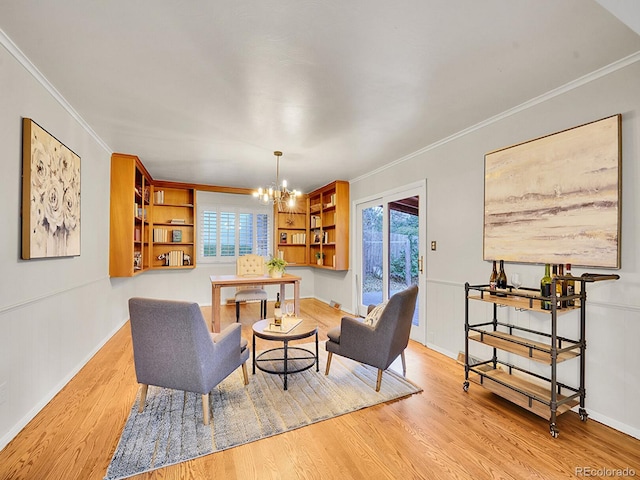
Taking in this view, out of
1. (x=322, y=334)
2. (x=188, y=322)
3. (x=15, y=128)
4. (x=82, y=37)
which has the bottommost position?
(x=322, y=334)

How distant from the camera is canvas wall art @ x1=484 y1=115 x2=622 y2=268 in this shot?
6.89 feet

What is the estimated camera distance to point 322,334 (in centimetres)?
427

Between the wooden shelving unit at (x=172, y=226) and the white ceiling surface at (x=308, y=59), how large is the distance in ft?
9.03

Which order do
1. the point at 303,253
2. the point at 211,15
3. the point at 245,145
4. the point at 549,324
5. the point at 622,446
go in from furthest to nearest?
the point at 303,253 → the point at 245,145 → the point at 549,324 → the point at 622,446 → the point at 211,15

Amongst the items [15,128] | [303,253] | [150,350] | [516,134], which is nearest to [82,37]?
[15,128]

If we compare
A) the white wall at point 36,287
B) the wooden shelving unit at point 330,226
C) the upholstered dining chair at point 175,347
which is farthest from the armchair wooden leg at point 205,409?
the wooden shelving unit at point 330,226

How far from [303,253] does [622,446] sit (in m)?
5.85

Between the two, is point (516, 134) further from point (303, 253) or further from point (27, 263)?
point (303, 253)

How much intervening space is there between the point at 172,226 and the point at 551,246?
20.1 ft

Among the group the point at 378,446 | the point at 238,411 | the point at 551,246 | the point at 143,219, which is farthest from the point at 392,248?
the point at 143,219

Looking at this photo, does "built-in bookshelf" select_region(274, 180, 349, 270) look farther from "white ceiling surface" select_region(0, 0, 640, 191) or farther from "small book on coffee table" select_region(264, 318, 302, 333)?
"small book on coffee table" select_region(264, 318, 302, 333)

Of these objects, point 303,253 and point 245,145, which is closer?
point 245,145

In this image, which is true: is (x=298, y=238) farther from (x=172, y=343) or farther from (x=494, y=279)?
(x=172, y=343)

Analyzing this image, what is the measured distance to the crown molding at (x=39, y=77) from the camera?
6.06ft
